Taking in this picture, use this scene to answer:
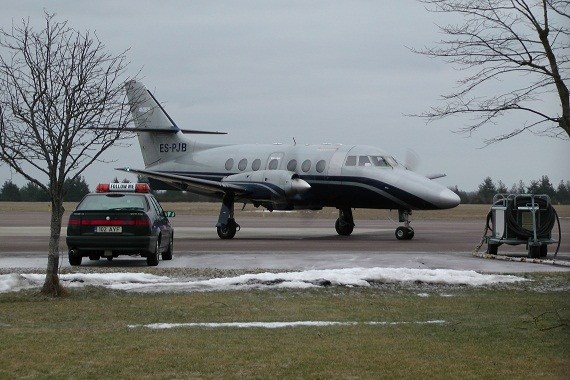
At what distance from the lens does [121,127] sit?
1630 cm

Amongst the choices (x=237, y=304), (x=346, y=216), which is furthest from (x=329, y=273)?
(x=346, y=216)

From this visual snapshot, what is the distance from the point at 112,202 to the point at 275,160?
14314 mm

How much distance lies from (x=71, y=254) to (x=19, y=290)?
6.02 meters

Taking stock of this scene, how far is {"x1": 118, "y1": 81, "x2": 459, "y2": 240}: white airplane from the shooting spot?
110 feet

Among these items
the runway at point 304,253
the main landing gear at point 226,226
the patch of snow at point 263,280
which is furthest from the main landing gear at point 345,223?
the patch of snow at point 263,280

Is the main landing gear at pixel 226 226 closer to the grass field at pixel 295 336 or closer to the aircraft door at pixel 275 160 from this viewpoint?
the aircraft door at pixel 275 160

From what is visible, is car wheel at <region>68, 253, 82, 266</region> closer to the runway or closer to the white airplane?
the runway

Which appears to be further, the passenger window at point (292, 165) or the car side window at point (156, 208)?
the passenger window at point (292, 165)

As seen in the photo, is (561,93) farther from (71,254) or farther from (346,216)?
(346,216)

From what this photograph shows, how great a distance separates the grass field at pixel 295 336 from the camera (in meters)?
9.72

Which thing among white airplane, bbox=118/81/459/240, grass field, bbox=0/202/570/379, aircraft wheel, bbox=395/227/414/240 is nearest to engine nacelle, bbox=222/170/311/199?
white airplane, bbox=118/81/459/240

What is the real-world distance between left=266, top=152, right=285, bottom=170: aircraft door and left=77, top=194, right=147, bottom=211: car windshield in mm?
13564

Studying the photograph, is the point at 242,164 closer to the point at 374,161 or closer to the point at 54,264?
the point at 374,161

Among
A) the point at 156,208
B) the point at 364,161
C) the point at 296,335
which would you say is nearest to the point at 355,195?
the point at 364,161
